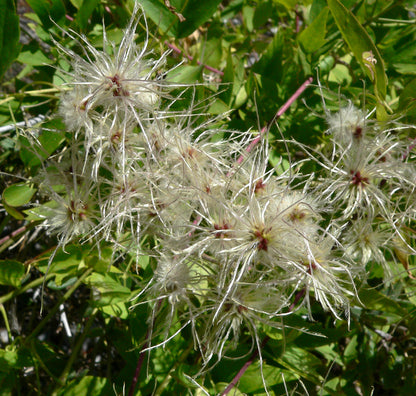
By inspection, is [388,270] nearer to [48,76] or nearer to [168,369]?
[168,369]

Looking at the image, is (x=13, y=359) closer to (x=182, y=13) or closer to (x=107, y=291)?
(x=107, y=291)

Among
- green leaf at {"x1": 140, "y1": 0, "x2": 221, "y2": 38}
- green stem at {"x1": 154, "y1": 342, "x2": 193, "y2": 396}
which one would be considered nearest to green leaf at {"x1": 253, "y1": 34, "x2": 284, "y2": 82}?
green leaf at {"x1": 140, "y1": 0, "x2": 221, "y2": 38}

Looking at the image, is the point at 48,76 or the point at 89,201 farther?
the point at 48,76

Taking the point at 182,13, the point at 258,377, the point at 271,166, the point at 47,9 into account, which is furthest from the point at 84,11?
the point at 258,377

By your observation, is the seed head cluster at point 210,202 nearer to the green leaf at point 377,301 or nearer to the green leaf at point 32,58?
the green leaf at point 377,301

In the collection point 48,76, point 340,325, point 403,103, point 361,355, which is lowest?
point 361,355

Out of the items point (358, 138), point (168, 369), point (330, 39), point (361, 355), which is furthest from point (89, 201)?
point (361, 355)
